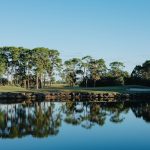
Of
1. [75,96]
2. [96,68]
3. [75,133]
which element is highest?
[96,68]

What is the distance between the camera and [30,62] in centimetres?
11650

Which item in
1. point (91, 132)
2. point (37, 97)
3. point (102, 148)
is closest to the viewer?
point (102, 148)

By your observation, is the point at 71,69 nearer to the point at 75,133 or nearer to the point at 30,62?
the point at 30,62

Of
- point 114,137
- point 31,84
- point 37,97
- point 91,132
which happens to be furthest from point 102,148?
point 31,84

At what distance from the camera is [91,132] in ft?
113

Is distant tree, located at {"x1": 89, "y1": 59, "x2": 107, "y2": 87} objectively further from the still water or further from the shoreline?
the still water

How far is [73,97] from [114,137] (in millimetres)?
57458

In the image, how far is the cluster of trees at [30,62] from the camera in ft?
380

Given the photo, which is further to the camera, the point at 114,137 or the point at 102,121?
the point at 102,121

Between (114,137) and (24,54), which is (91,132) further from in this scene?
(24,54)

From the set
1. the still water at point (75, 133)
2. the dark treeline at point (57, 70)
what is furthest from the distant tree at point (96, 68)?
the still water at point (75, 133)

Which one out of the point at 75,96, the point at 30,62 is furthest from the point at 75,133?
the point at 30,62

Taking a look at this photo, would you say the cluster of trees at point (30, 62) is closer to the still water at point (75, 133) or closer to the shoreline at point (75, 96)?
the shoreline at point (75, 96)

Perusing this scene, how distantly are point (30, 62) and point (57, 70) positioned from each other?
1029cm
